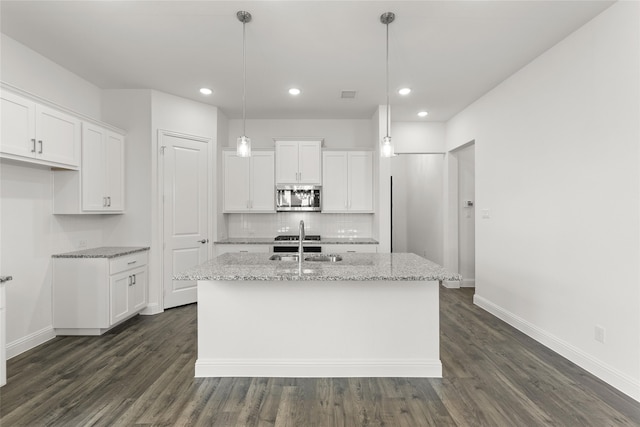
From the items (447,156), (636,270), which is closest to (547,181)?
(636,270)

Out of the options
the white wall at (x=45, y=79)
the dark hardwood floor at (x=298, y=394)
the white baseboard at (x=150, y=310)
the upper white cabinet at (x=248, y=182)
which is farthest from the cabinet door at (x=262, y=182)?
the dark hardwood floor at (x=298, y=394)

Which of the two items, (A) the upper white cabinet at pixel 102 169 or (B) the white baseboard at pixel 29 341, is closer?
(B) the white baseboard at pixel 29 341

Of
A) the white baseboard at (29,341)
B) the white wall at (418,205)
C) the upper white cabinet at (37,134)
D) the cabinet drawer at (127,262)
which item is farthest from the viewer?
the white wall at (418,205)

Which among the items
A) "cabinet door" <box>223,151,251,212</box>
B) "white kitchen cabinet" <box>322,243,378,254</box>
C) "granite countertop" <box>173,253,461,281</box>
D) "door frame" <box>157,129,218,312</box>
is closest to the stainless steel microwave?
"cabinet door" <box>223,151,251,212</box>

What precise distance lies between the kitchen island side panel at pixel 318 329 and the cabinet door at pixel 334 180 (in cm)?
264

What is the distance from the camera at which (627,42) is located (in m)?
2.36

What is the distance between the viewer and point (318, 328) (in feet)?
8.49

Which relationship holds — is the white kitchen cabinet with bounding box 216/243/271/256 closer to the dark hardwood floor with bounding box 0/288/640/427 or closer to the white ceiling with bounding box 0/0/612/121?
the dark hardwood floor with bounding box 0/288/640/427

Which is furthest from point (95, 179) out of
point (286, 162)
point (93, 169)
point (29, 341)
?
point (286, 162)

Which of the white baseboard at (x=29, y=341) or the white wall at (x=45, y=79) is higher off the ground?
the white wall at (x=45, y=79)

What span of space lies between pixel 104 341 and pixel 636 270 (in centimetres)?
458

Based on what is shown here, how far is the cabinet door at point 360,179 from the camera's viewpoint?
16.8 ft

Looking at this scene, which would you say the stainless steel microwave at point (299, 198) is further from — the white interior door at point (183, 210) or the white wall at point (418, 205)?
the white wall at point (418, 205)

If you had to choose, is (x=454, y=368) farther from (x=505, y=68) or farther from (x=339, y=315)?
(x=505, y=68)
